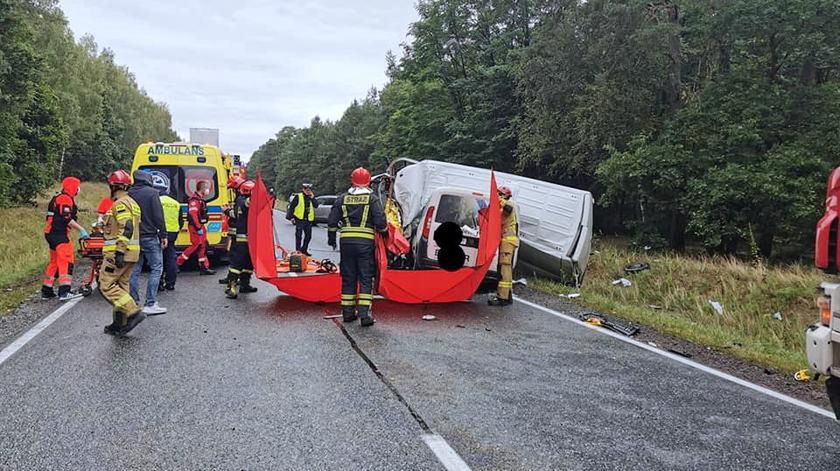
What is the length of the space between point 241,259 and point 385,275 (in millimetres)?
2473

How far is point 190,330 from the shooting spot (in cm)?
673

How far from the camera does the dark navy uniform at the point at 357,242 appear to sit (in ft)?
23.7

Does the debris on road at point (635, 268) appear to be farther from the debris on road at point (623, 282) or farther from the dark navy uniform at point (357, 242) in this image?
the dark navy uniform at point (357, 242)

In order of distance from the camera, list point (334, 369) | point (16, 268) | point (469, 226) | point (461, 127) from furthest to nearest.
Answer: point (461, 127) → point (16, 268) → point (469, 226) → point (334, 369)

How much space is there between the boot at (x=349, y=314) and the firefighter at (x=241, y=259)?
7.77 ft

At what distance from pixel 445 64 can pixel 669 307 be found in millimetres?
30069

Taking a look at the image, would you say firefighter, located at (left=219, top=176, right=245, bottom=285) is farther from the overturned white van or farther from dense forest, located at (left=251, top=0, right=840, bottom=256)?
dense forest, located at (left=251, top=0, right=840, bottom=256)

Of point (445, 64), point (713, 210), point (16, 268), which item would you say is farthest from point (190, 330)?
point (445, 64)

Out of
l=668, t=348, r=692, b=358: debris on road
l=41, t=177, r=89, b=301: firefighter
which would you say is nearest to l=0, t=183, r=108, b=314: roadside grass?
l=41, t=177, r=89, b=301: firefighter

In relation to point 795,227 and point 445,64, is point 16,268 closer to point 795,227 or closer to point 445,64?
point 795,227

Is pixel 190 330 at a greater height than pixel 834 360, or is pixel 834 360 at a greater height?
pixel 834 360

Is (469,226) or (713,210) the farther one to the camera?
(713,210)

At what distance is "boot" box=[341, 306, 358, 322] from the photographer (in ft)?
23.6

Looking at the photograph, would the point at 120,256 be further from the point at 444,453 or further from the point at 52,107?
the point at 52,107
